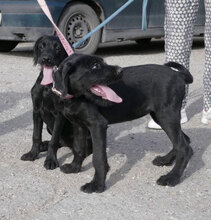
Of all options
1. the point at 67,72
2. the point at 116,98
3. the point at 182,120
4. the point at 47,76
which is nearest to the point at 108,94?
the point at 116,98

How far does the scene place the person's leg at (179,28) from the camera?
5203mm

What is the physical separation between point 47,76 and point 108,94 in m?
0.78

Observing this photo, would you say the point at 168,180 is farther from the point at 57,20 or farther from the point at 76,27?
the point at 76,27

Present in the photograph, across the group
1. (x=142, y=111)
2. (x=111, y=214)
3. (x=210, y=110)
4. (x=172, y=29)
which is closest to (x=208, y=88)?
(x=210, y=110)

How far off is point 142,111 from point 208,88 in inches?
71.1

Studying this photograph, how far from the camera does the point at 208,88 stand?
18.4 feet

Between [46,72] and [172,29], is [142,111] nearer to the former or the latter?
[46,72]

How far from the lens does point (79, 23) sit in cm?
928

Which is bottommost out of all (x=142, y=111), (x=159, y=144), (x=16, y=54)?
(x=16, y=54)

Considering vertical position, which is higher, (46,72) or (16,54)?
(46,72)

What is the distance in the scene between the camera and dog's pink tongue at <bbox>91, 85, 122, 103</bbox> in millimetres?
3648

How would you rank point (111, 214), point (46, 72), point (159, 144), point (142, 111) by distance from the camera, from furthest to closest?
point (159, 144), point (46, 72), point (142, 111), point (111, 214)

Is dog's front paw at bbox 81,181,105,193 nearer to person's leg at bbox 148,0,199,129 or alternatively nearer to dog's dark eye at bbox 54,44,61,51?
dog's dark eye at bbox 54,44,61,51

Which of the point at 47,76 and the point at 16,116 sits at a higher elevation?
the point at 47,76
